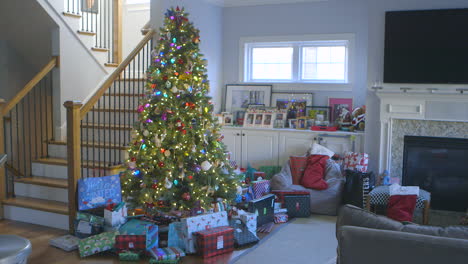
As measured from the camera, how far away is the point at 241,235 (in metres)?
4.07

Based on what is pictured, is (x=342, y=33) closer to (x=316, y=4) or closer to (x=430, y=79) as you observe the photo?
(x=316, y=4)

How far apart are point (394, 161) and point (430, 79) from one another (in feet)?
3.32

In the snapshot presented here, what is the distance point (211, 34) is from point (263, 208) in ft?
10.0

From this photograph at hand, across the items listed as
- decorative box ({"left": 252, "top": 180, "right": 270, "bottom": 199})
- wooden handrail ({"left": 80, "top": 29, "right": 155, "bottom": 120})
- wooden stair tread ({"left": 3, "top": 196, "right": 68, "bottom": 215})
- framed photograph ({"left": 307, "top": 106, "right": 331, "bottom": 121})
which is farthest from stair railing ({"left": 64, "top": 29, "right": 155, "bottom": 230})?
framed photograph ({"left": 307, "top": 106, "right": 331, "bottom": 121})

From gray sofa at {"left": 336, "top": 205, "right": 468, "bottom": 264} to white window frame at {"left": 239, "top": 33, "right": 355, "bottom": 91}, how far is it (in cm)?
429

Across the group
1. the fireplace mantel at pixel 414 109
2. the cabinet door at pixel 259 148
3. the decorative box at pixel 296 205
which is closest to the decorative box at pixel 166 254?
the decorative box at pixel 296 205

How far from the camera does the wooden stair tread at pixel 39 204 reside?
4.61 metres

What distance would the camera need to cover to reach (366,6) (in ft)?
19.7

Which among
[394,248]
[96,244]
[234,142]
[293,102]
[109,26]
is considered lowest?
[96,244]

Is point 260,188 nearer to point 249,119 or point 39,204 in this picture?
point 249,119

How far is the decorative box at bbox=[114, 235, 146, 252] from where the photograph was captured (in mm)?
3803

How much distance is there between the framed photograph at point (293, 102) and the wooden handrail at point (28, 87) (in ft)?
9.89

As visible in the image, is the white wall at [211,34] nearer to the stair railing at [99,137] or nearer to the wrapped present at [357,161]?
the stair railing at [99,137]

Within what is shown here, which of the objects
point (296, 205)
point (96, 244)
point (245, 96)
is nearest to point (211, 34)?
point (245, 96)
